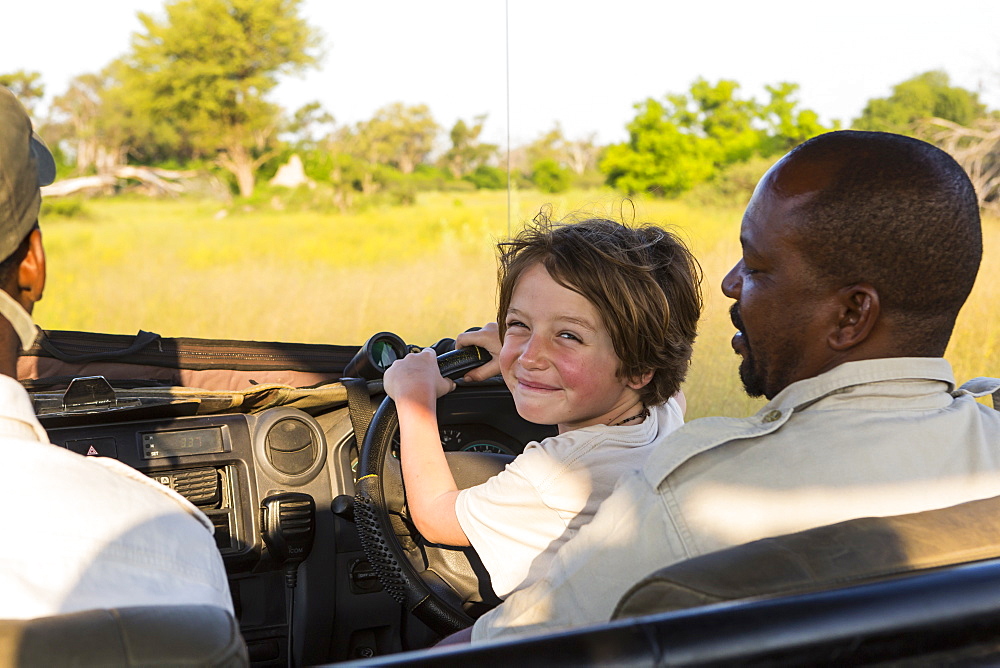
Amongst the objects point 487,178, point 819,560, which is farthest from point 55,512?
point 487,178

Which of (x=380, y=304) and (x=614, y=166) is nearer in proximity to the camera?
(x=380, y=304)

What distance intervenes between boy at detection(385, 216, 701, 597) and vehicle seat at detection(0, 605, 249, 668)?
870mm

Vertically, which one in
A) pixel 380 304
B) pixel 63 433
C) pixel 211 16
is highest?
pixel 211 16

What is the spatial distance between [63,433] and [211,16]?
2084cm

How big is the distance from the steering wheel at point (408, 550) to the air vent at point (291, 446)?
31 centimetres

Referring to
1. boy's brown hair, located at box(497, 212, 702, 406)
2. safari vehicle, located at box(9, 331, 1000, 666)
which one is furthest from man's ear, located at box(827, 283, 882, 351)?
boy's brown hair, located at box(497, 212, 702, 406)

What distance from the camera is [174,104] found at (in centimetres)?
2131

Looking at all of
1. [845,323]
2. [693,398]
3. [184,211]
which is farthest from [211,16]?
[845,323]

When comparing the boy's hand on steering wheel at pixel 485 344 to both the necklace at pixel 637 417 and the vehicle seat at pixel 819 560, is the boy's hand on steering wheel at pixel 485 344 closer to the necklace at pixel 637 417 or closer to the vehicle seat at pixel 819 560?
the necklace at pixel 637 417

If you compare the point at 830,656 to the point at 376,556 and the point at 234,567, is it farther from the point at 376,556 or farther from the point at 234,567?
the point at 234,567

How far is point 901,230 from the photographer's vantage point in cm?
144

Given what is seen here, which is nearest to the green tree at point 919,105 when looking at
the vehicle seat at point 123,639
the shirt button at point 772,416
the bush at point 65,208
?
the shirt button at point 772,416

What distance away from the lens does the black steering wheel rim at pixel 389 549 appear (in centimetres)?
217

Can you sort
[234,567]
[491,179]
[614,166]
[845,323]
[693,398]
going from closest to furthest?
[845,323] → [234,567] → [693,398] → [614,166] → [491,179]
